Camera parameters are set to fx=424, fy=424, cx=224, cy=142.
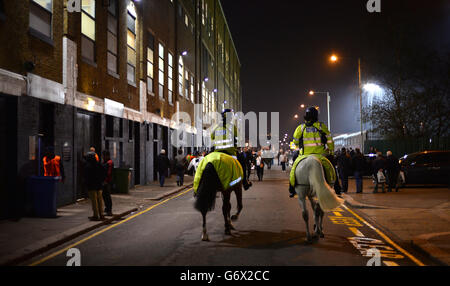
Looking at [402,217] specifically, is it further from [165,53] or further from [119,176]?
[165,53]

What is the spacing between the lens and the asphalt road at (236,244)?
648 centimetres

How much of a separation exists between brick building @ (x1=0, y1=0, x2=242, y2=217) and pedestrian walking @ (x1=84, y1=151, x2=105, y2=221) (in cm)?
204

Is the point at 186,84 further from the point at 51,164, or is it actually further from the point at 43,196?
the point at 43,196

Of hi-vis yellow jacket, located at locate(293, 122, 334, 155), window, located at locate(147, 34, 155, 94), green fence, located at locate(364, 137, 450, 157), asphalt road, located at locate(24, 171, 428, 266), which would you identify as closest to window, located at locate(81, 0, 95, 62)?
asphalt road, located at locate(24, 171, 428, 266)

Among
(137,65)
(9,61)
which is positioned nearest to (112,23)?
(137,65)

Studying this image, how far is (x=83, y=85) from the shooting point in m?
15.6

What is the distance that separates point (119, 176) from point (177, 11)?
18416 millimetres

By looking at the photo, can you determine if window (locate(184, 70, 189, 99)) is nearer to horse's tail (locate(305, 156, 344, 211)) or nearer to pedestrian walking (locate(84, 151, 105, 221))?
pedestrian walking (locate(84, 151, 105, 221))

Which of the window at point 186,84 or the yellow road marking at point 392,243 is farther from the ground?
the window at point 186,84

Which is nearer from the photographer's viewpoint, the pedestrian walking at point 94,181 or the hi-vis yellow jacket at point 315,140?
the hi-vis yellow jacket at point 315,140

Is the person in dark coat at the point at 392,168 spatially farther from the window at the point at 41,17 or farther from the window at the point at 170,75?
the window at the point at 170,75

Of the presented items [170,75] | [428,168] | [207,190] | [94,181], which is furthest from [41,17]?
[170,75]

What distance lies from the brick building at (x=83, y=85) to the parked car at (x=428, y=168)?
1308 centimetres

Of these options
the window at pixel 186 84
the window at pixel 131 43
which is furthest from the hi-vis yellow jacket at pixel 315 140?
the window at pixel 186 84
